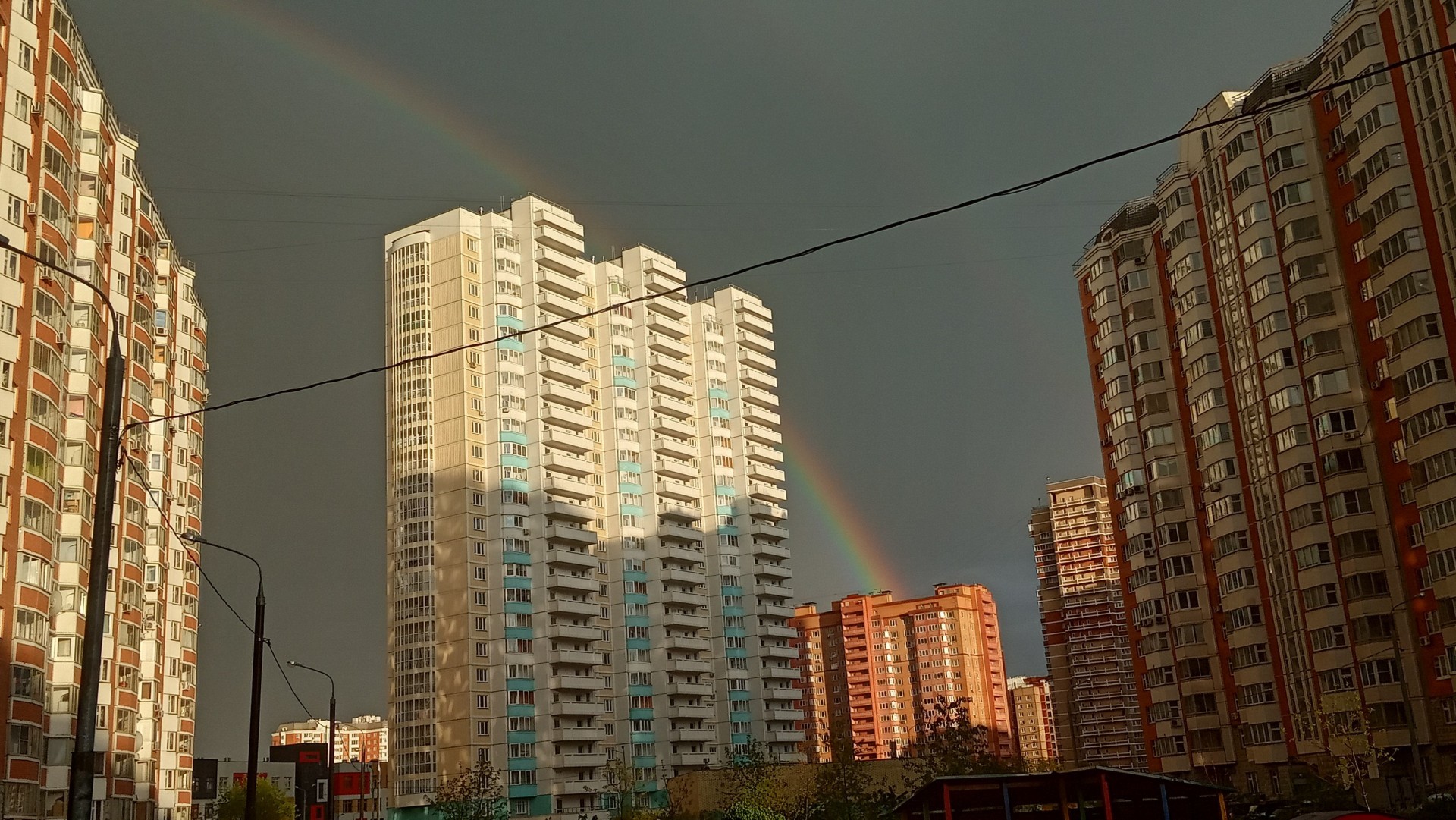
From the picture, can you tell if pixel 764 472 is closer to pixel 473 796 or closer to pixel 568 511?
pixel 568 511

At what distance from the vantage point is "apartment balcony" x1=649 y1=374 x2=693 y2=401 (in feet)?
502

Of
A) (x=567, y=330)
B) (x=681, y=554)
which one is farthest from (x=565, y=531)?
(x=567, y=330)

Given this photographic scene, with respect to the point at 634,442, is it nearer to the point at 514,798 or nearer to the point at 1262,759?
the point at 514,798

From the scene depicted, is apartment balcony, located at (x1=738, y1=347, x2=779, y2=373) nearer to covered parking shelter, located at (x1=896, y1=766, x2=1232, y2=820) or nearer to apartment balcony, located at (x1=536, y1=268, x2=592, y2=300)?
apartment balcony, located at (x1=536, y1=268, x2=592, y2=300)

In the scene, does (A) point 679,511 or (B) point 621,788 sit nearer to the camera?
(B) point 621,788

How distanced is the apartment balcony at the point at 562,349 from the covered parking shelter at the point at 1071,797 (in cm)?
10842

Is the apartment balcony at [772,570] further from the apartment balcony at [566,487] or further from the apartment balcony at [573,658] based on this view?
the apartment balcony at [573,658]

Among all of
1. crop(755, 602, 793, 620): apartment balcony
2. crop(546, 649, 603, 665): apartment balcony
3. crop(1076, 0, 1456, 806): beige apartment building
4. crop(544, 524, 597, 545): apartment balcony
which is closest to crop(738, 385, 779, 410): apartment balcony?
crop(755, 602, 793, 620): apartment balcony

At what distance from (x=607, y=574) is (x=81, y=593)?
7836cm

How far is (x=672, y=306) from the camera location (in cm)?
15838

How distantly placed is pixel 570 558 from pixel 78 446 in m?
68.7

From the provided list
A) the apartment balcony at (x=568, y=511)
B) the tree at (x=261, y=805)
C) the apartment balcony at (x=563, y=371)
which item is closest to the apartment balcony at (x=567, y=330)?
the apartment balcony at (x=563, y=371)

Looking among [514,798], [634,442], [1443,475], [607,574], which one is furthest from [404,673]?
[1443,475]

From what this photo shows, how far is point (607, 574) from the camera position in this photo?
141000 mm
